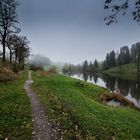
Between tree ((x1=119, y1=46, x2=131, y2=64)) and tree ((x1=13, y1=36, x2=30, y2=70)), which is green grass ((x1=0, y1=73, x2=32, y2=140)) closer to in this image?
tree ((x1=13, y1=36, x2=30, y2=70))

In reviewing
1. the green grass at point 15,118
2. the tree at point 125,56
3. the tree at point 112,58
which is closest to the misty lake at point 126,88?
the green grass at point 15,118

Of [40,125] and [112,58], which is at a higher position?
[112,58]

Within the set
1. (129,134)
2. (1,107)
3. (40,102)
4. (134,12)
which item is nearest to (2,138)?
(1,107)

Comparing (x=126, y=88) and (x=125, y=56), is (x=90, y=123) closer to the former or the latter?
(x=126, y=88)

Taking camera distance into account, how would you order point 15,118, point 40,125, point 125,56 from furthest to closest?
point 125,56, point 15,118, point 40,125

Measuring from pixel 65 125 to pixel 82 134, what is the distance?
4.61ft

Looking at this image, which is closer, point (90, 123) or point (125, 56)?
point (90, 123)

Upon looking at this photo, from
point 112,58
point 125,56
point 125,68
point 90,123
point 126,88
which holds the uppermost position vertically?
point 125,56

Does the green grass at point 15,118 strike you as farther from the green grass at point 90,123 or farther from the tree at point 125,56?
the tree at point 125,56

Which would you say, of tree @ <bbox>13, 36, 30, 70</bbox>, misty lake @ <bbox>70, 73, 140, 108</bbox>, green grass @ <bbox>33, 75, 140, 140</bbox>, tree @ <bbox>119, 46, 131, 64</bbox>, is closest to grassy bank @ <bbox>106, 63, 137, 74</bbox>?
tree @ <bbox>119, 46, 131, 64</bbox>

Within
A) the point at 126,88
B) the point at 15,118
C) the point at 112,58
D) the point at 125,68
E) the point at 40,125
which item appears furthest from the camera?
the point at 112,58

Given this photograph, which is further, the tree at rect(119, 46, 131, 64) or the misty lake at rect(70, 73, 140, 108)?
the tree at rect(119, 46, 131, 64)

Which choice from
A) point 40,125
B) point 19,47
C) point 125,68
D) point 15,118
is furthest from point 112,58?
point 40,125

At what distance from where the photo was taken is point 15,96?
19.8m
